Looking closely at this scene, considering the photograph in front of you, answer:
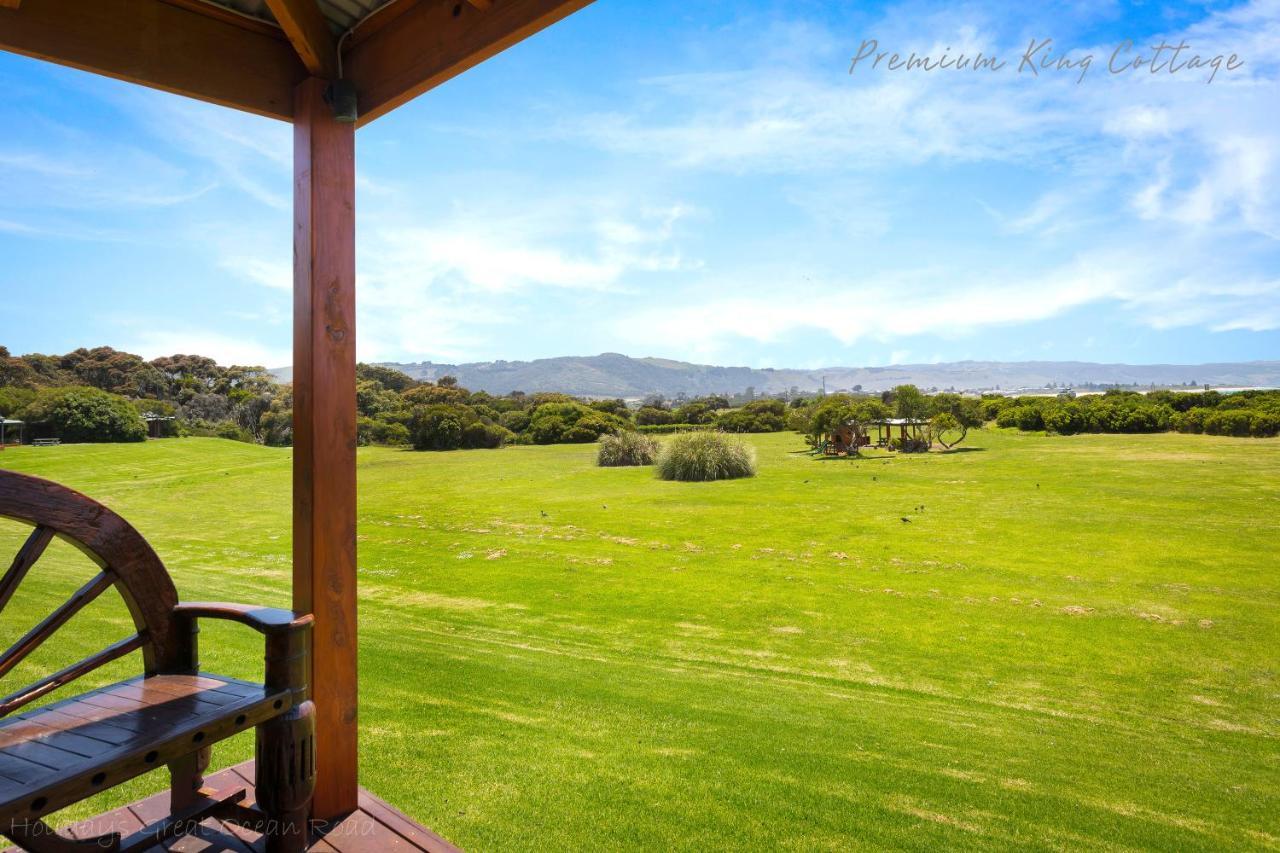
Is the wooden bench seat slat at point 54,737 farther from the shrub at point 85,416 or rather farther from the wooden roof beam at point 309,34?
the shrub at point 85,416

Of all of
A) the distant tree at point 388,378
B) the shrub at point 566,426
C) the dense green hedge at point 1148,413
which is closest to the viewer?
the dense green hedge at point 1148,413

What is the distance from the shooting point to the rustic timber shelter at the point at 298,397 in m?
1.52

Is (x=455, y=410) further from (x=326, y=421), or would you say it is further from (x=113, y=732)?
(x=113, y=732)

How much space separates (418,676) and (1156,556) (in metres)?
8.46

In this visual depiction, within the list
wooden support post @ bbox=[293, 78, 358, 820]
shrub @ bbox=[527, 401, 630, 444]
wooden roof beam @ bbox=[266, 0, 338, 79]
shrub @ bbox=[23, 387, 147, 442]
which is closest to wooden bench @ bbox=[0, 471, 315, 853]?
wooden support post @ bbox=[293, 78, 358, 820]

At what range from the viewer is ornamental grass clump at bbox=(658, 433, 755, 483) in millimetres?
13664

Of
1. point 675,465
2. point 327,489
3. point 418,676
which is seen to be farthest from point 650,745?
point 675,465

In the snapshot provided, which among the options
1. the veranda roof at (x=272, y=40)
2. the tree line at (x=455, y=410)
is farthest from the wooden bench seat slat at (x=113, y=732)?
the tree line at (x=455, y=410)

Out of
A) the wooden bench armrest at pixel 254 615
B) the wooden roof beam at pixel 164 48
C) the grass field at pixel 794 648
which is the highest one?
the wooden roof beam at pixel 164 48

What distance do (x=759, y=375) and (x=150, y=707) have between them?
7286 cm

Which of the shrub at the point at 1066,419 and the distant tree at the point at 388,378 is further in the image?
the distant tree at the point at 388,378

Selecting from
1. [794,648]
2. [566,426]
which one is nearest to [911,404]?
[566,426]

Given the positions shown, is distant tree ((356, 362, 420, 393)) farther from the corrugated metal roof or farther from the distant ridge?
the corrugated metal roof

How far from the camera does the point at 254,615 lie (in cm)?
161
